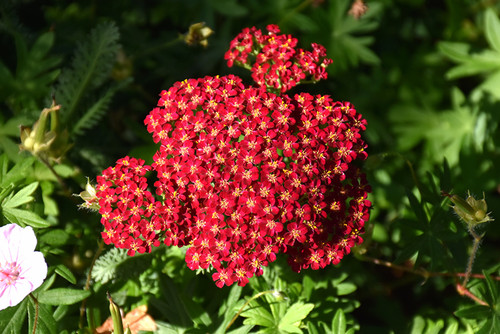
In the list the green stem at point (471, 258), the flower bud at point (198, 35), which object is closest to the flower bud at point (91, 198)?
the flower bud at point (198, 35)

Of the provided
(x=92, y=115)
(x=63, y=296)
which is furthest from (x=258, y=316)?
(x=92, y=115)

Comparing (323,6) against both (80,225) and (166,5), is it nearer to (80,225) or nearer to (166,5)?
(166,5)

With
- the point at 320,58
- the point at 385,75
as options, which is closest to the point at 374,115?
the point at 385,75

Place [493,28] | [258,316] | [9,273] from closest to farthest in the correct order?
1. [9,273]
2. [258,316]
3. [493,28]

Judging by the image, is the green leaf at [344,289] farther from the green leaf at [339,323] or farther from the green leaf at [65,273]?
the green leaf at [65,273]

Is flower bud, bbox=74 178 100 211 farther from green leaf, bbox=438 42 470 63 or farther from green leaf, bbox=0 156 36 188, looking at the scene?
green leaf, bbox=438 42 470 63

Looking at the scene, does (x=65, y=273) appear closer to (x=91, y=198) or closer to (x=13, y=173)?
(x=91, y=198)

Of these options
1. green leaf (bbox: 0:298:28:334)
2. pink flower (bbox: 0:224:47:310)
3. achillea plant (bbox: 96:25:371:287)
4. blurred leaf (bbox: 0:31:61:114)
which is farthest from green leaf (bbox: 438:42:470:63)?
green leaf (bbox: 0:298:28:334)
